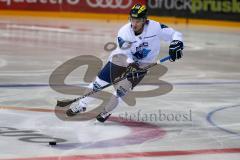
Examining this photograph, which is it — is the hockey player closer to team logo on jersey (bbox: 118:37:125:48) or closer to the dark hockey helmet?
team logo on jersey (bbox: 118:37:125:48)

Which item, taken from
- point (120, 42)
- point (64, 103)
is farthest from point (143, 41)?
point (64, 103)

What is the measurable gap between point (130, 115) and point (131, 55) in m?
0.88

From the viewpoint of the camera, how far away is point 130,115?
902cm

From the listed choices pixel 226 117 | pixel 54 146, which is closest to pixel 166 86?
pixel 226 117

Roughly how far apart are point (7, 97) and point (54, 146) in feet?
10.2

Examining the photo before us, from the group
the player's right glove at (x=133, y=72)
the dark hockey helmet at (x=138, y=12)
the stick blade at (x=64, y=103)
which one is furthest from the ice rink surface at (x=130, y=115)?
the dark hockey helmet at (x=138, y=12)

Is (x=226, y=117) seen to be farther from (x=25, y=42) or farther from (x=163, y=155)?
(x=25, y=42)

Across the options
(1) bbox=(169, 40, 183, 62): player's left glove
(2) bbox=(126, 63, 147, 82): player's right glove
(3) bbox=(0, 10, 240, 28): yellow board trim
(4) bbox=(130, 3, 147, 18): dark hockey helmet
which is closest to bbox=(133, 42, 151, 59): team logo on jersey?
(2) bbox=(126, 63, 147, 82): player's right glove

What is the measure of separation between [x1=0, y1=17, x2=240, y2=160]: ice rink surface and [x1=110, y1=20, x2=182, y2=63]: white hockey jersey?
806 millimetres

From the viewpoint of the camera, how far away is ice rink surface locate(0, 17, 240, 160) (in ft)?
23.1

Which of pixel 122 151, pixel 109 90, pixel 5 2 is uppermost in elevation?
pixel 122 151

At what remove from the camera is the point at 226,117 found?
357 inches

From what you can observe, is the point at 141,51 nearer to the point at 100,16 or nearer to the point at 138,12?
the point at 138,12

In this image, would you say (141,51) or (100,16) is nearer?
(141,51)
